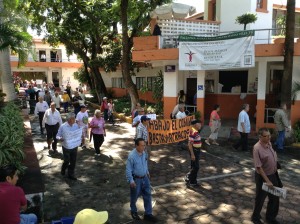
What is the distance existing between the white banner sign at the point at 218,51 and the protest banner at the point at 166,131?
308 centimetres

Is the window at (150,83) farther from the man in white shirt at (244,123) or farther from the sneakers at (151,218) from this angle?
the sneakers at (151,218)

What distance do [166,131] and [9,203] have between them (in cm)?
642

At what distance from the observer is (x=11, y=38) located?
29.5ft

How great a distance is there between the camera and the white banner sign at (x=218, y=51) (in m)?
11.2

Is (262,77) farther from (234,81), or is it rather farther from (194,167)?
(194,167)

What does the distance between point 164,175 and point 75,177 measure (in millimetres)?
2240

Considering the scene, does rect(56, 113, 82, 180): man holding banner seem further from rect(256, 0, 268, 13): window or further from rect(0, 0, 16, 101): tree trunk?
rect(256, 0, 268, 13): window

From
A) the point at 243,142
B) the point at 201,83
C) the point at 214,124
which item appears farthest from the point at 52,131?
the point at 201,83

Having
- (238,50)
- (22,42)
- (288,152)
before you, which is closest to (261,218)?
(288,152)

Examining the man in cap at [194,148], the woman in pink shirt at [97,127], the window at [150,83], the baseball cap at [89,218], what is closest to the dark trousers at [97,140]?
the woman in pink shirt at [97,127]

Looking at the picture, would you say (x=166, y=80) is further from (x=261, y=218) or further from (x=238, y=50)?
(x=261, y=218)

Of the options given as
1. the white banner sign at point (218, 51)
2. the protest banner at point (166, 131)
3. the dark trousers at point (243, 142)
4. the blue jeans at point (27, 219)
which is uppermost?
the white banner sign at point (218, 51)

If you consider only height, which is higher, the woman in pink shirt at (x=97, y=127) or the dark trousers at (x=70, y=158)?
the woman in pink shirt at (x=97, y=127)

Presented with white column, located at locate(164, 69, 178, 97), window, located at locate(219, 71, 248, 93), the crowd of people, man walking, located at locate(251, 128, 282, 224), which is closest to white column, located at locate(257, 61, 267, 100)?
the crowd of people
